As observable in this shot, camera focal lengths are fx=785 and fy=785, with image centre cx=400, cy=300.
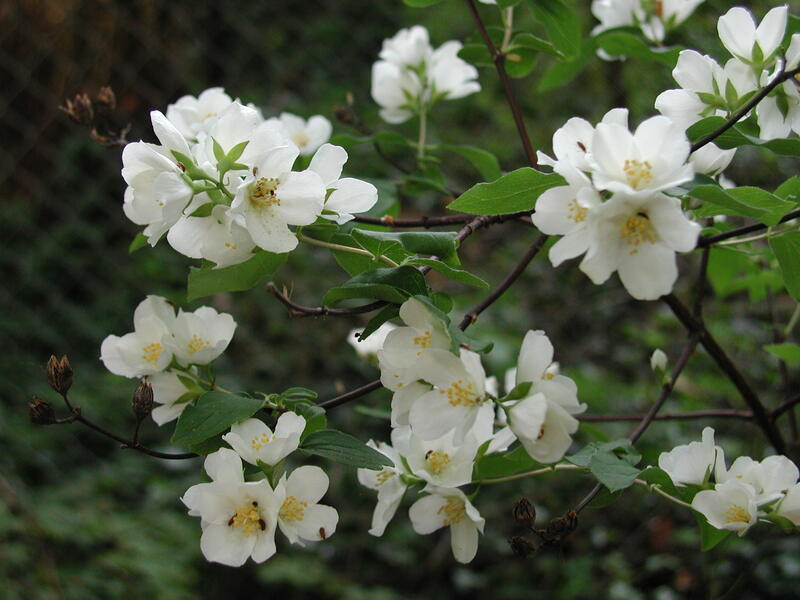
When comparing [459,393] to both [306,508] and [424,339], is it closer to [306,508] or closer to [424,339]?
[424,339]

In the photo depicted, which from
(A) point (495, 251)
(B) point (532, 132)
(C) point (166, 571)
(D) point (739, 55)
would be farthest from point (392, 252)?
(B) point (532, 132)

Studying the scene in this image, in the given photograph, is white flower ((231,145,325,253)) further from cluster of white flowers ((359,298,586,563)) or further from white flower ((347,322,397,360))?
white flower ((347,322,397,360))

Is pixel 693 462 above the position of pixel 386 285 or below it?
below

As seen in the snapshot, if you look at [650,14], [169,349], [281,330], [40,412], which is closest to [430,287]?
[169,349]

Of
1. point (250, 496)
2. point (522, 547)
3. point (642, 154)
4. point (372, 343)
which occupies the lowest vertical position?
point (372, 343)

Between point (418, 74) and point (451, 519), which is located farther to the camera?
point (418, 74)

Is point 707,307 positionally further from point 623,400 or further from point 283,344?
point 283,344
